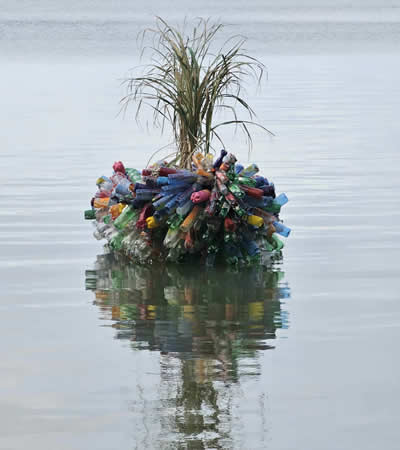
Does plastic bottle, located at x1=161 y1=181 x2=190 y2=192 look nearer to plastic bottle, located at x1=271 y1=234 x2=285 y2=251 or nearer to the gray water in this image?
the gray water

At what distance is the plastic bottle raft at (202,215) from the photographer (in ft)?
27.3

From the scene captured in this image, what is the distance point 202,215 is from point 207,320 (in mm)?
1349

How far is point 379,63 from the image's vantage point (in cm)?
3178

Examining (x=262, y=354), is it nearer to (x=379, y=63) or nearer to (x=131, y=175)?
(x=131, y=175)

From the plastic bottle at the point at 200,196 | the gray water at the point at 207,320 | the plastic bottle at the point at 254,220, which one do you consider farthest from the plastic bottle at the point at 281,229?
the plastic bottle at the point at 200,196

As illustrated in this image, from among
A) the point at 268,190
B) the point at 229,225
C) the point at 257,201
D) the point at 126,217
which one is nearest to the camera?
the point at 229,225

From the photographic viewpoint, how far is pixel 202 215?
8.35 meters

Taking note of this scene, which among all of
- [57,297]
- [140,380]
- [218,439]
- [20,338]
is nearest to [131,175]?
[57,297]

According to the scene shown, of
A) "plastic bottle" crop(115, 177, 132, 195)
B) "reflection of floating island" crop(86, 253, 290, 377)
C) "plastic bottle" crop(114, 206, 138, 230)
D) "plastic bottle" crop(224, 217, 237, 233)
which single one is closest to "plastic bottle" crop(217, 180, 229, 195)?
"plastic bottle" crop(224, 217, 237, 233)

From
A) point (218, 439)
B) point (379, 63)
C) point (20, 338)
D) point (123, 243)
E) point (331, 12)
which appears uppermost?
point (331, 12)

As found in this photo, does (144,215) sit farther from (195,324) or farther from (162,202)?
(195,324)

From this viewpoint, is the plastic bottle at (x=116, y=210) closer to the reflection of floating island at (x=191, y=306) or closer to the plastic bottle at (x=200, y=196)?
the reflection of floating island at (x=191, y=306)

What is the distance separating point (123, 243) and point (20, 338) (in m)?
2.06

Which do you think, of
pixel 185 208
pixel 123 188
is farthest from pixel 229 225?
A: pixel 123 188
